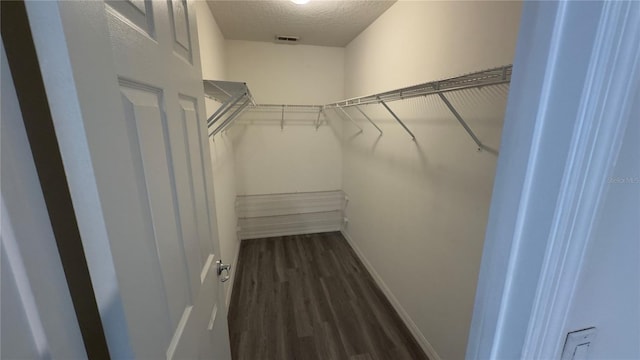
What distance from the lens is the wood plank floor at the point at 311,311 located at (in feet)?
5.80

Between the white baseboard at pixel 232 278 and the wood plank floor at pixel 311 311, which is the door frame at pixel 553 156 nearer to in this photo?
the wood plank floor at pixel 311 311

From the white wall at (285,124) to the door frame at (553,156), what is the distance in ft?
9.07

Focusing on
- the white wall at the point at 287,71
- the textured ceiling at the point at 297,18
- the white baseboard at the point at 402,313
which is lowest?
the white baseboard at the point at 402,313

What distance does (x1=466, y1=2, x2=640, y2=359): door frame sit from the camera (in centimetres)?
39

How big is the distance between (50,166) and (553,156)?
77 centimetres

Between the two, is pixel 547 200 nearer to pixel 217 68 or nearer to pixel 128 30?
pixel 128 30

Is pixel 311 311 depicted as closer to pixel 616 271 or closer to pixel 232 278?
pixel 232 278

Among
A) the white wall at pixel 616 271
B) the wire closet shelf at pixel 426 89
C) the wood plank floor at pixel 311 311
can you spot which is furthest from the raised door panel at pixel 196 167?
the wood plank floor at pixel 311 311

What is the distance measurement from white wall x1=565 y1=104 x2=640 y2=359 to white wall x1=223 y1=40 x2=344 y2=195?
2868 mm

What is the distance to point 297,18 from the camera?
7.46ft

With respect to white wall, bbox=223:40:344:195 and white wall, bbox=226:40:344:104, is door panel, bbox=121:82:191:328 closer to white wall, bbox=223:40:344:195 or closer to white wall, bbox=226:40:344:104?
white wall, bbox=223:40:344:195

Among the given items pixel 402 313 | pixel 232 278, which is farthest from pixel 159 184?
pixel 232 278

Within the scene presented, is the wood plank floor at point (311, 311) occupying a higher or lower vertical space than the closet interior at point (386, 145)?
lower

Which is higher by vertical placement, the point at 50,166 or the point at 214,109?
the point at 214,109
